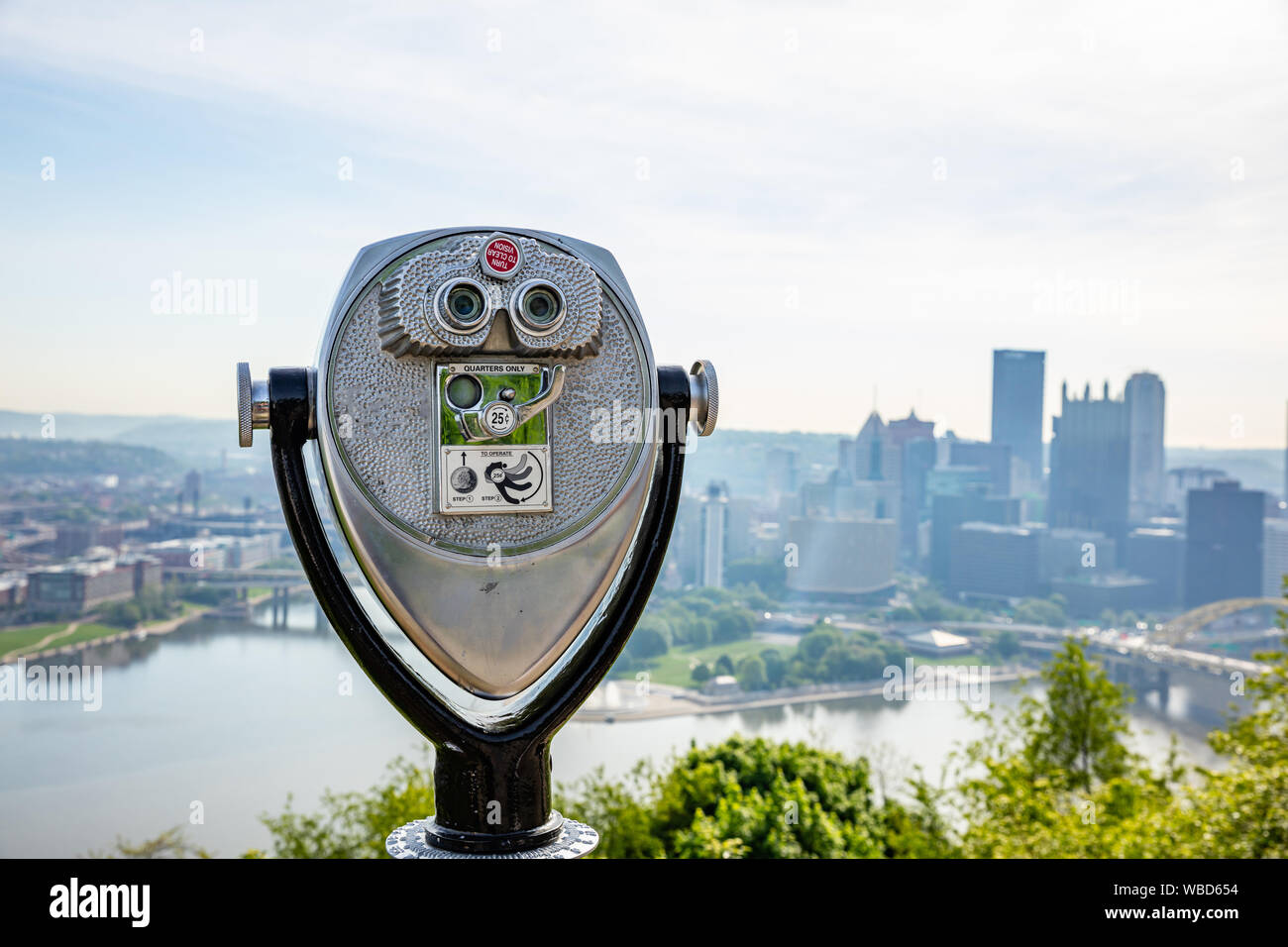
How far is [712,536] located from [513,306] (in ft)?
24.9

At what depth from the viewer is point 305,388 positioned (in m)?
1.33

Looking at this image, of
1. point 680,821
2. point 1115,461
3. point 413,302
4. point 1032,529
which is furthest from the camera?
point 1115,461

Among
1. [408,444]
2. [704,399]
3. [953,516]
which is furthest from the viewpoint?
[953,516]

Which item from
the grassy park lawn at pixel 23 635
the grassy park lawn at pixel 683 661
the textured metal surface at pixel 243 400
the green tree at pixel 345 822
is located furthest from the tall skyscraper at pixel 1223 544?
the textured metal surface at pixel 243 400

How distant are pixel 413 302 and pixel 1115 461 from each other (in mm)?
14865

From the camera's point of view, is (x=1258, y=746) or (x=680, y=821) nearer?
(x=1258, y=746)

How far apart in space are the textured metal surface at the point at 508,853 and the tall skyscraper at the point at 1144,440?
14770 millimetres

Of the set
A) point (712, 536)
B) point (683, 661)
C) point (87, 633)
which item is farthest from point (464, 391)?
point (683, 661)

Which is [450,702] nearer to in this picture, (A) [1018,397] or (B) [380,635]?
(B) [380,635]

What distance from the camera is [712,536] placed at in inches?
349

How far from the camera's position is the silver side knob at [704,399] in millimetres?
1453

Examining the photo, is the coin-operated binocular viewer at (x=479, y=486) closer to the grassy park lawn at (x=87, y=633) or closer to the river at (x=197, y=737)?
the river at (x=197, y=737)
